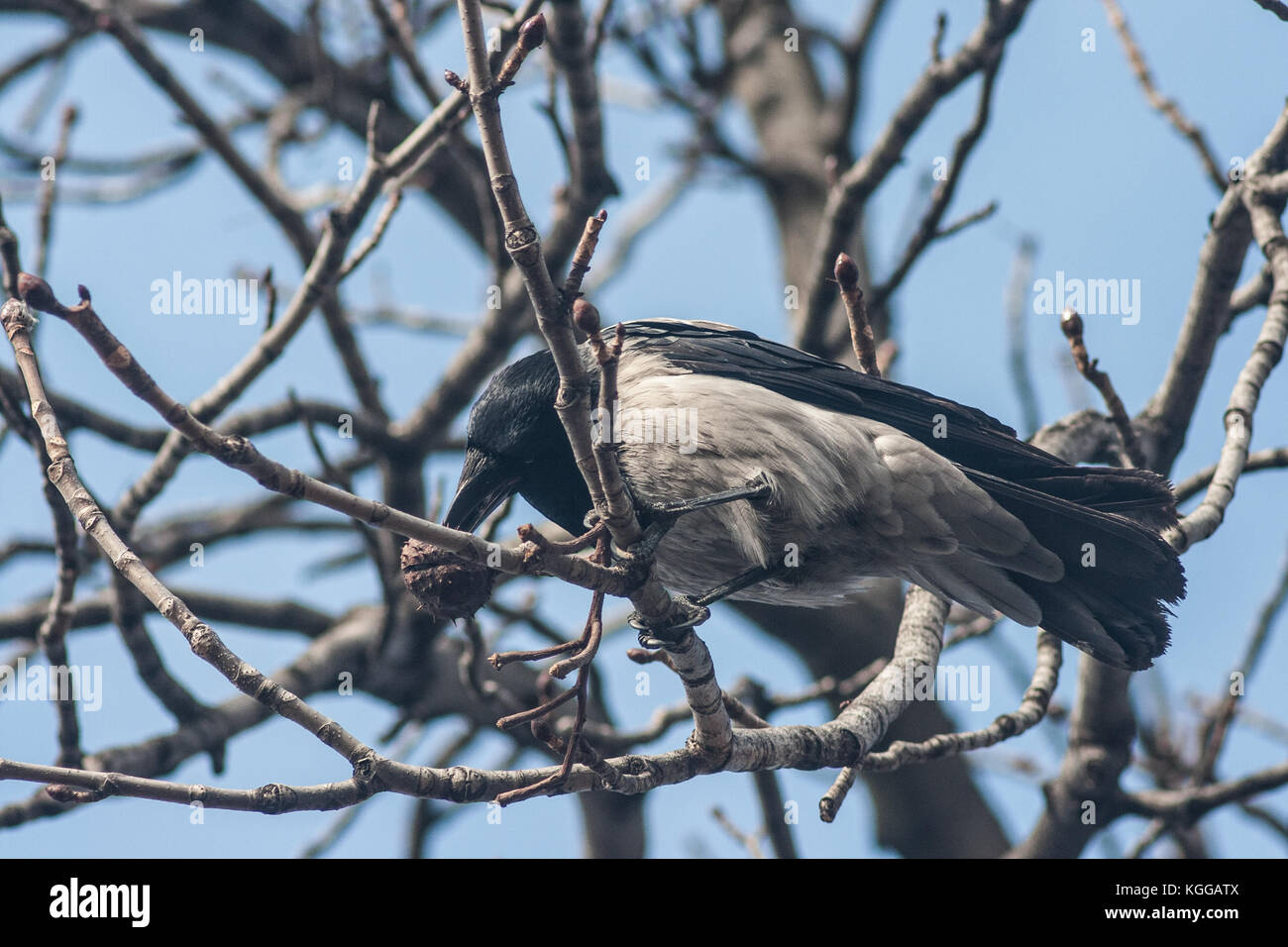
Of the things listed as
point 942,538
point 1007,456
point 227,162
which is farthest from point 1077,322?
point 227,162

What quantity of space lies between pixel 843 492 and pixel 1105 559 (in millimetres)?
881

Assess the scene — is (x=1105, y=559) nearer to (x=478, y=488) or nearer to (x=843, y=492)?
(x=843, y=492)

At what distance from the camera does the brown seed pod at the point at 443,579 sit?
9.13 ft

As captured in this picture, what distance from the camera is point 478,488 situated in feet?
13.0

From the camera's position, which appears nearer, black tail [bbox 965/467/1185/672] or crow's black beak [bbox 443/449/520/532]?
black tail [bbox 965/467/1185/672]

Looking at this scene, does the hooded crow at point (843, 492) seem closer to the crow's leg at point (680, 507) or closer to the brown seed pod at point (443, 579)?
the crow's leg at point (680, 507)

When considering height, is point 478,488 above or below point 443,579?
above

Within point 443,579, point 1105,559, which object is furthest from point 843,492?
point 443,579

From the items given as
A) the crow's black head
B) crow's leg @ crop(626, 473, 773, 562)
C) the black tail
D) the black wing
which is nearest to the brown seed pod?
crow's leg @ crop(626, 473, 773, 562)

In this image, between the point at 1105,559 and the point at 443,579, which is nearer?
the point at 443,579

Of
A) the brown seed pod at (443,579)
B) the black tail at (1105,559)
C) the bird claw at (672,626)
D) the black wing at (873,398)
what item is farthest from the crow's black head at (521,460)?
the black tail at (1105,559)

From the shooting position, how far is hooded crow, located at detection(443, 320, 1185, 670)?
142 inches

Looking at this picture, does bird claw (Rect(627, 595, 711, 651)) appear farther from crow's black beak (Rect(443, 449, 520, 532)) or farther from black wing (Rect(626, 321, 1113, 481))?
black wing (Rect(626, 321, 1113, 481))

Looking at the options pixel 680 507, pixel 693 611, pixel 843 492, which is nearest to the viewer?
pixel 693 611
